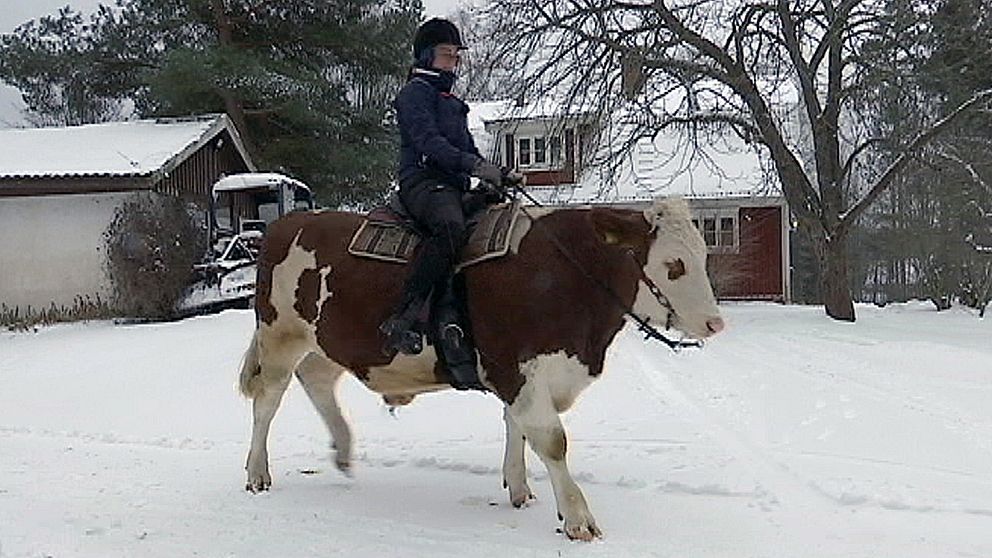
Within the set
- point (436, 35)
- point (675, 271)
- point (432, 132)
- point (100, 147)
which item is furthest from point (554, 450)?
point (100, 147)

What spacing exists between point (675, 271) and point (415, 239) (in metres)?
1.53

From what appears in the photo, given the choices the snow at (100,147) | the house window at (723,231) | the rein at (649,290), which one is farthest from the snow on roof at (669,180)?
the rein at (649,290)

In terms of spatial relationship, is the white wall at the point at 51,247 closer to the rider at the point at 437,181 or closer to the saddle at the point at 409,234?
the saddle at the point at 409,234

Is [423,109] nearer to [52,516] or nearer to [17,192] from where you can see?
[52,516]

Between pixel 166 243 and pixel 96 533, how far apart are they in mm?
15734

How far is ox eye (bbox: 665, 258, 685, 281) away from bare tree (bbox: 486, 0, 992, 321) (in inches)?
603

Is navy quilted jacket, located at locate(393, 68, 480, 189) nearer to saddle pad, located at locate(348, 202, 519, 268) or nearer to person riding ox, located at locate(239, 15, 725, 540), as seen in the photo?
person riding ox, located at locate(239, 15, 725, 540)

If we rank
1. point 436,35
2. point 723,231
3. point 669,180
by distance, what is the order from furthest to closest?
point 723,231
point 669,180
point 436,35

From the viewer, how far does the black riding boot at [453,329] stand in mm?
5641

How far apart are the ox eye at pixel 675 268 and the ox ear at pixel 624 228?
7.7 inches

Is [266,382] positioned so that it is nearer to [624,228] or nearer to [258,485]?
[258,485]

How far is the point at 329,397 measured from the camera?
282 inches

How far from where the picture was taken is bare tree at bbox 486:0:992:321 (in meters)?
20.4

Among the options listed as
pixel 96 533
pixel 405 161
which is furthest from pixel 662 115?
pixel 96 533
